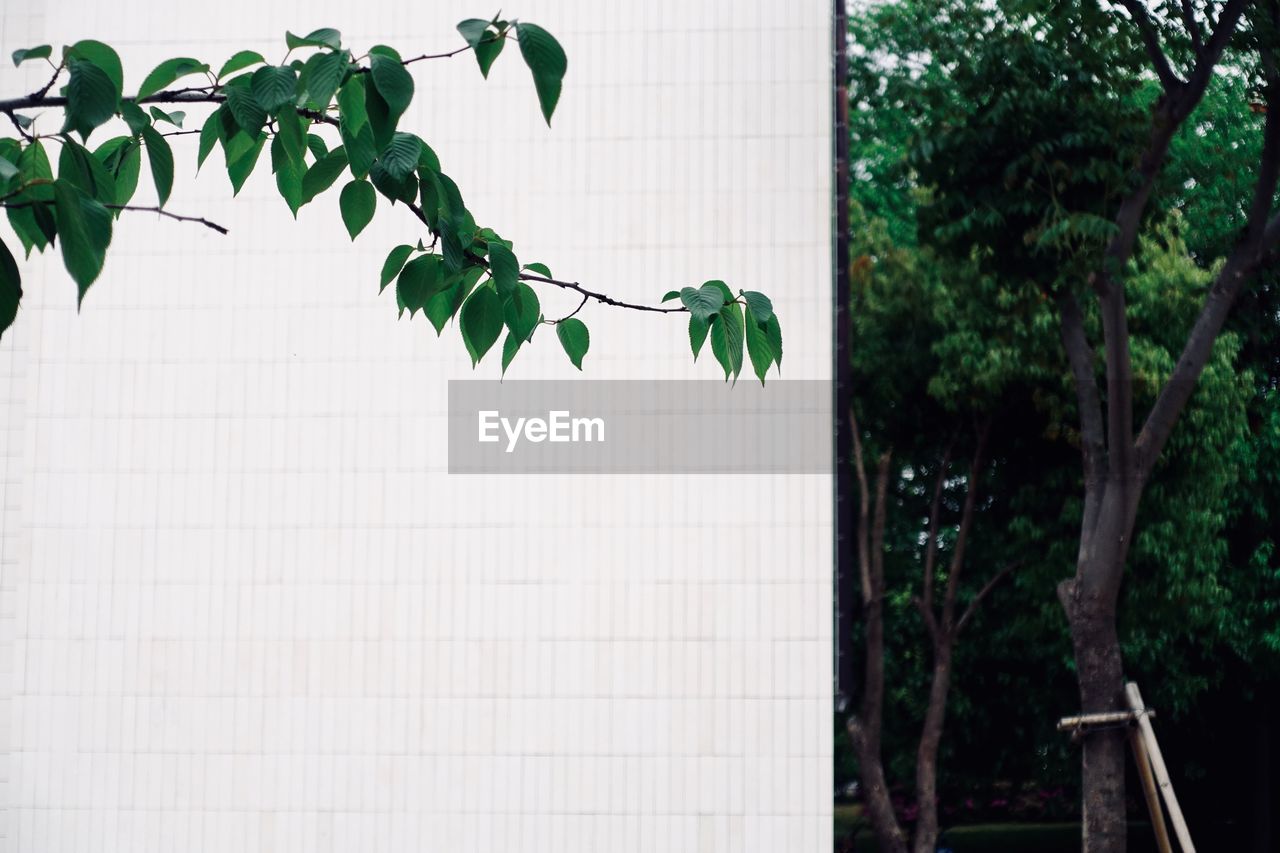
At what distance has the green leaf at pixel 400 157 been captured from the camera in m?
0.82

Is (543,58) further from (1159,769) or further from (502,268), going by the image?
(1159,769)

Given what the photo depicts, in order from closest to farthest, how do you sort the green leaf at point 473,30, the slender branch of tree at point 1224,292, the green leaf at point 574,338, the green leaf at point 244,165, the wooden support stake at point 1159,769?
the green leaf at point 473,30
the green leaf at point 244,165
the green leaf at point 574,338
the wooden support stake at point 1159,769
the slender branch of tree at point 1224,292

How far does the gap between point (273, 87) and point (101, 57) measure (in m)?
0.09

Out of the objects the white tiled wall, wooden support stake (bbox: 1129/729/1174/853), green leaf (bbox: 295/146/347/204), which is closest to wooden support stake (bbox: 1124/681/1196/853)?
wooden support stake (bbox: 1129/729/1174/853)

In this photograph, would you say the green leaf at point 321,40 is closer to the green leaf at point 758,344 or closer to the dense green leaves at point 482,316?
the dense green leaves at point 482,316

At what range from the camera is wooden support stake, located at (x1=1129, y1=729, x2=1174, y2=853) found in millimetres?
4289

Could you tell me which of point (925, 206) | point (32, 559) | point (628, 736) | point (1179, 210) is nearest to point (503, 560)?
point (628, 736)

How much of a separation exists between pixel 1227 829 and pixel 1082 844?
1.46 feet

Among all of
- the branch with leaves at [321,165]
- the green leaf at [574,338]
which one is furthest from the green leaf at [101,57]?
the green leaf at [574,338]

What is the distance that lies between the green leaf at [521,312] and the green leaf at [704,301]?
0.37 ft

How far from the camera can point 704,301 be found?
91 centimetres

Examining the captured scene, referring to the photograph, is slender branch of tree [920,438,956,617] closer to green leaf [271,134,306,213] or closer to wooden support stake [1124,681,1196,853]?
wooden support stake [1124,681,1196,853]
